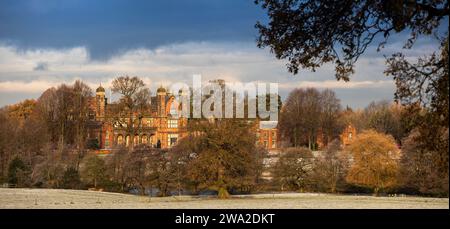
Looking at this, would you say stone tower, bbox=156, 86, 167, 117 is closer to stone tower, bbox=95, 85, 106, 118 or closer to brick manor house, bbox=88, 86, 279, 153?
brick manor house, bbox=88, 86, 279, 153

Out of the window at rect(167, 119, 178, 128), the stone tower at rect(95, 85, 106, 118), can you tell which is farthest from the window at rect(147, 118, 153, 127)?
the stone tower at rect(95, 85, 106, 118)

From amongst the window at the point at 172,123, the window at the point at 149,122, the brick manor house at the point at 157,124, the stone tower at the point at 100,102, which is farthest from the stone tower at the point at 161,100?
the stone tower at the point at 100,102

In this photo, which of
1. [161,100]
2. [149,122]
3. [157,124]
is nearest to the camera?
[149,122]

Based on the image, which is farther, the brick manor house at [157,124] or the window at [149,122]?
the window at [149,122]

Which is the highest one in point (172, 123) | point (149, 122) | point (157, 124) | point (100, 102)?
point (100, 102)

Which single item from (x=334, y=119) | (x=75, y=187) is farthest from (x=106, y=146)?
(x=75, y=187)

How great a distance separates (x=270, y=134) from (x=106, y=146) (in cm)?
2637

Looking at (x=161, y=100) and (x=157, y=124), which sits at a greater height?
(x=161, y=100)

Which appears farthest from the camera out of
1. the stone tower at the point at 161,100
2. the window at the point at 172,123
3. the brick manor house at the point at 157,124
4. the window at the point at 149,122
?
the window at the point at 172,123

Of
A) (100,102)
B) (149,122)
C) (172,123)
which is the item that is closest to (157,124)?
(149,122)

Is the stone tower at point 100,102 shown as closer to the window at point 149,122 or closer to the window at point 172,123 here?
the window at point 149,122

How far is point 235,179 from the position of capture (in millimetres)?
43938

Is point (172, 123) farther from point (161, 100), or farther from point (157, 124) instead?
point (161, 100)

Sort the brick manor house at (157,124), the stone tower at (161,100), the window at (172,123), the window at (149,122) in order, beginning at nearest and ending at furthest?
the brick manor house at (157,124), the window at (149,122), the stone tower at (161,100), the window at (172,123)
